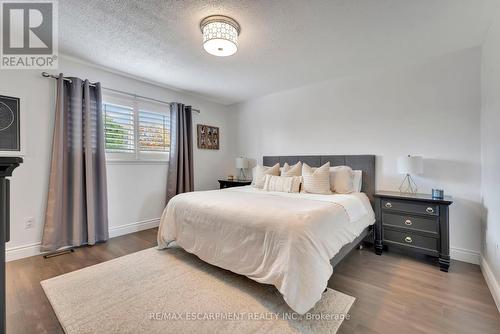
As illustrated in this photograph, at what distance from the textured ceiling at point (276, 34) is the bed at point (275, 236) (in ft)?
5.65

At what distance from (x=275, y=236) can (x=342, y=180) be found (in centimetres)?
166

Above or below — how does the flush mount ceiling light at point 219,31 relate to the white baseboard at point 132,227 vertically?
above

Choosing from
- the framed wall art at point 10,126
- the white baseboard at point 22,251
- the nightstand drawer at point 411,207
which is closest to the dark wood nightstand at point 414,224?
the nightstand drawer at point 411,207

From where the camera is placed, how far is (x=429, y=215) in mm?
2422

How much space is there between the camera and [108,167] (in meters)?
3.29

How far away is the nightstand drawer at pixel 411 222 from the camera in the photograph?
94.6 inches

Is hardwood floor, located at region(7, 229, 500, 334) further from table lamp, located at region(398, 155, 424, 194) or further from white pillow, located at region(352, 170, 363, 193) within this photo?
table lamp, located at region(398, 155, 424, 194)

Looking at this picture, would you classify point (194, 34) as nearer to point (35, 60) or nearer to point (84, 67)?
point (84, 67)

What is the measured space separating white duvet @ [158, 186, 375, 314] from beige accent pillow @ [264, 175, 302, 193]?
797mm

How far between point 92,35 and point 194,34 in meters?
1.07

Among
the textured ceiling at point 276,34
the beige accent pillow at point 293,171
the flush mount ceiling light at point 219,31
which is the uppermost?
the textured ceiling at point 276,34

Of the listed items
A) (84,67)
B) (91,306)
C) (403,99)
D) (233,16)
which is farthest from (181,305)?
(403,99)

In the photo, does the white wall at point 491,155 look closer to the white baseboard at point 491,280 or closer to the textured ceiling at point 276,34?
the white baseboard at point 491,280

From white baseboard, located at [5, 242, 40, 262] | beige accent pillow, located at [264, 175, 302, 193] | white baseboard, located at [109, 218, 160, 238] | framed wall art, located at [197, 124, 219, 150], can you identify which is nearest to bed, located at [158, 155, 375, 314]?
beige accent pillow, located at [264, 175, 302, 193]
